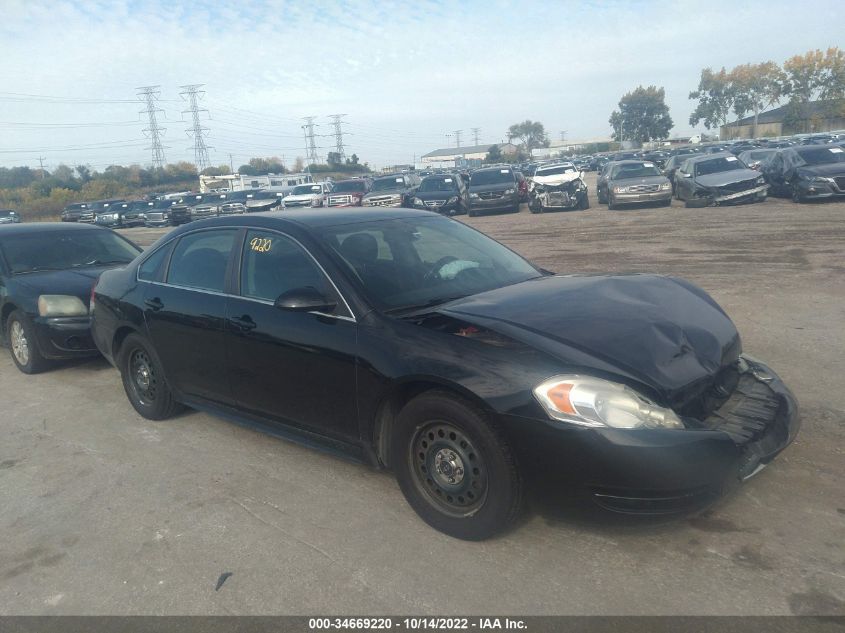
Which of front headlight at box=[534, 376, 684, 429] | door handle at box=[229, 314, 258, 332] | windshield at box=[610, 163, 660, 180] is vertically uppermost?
door handle at box=[229, 314, 258, 332]

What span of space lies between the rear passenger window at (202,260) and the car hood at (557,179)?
20.4 metres

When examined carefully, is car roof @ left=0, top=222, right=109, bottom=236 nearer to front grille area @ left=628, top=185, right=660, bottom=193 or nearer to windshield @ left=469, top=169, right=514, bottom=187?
front grille area @ left=628, top=185, right=660, bottom=193

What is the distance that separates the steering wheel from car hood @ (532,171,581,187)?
20489 millimetres

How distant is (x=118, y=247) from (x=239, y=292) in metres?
4.68

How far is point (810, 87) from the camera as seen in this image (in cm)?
8519

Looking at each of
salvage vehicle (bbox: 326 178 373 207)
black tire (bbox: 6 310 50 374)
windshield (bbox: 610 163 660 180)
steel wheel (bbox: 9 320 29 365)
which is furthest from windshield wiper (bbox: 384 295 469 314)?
salvage vehicle (bbox: 326 178 373 207)

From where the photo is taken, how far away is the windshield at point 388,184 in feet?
98.5

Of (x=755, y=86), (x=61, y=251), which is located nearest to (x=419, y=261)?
(x=61, y=251)

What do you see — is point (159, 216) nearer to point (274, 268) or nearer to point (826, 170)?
point (826, 170)

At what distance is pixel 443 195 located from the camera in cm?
2581

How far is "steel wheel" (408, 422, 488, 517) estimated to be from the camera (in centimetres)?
346

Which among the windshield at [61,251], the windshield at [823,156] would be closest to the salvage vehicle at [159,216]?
the windshield at [823,156]

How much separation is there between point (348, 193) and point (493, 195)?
882 cm

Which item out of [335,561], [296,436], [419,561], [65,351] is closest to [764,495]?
[419,561]
